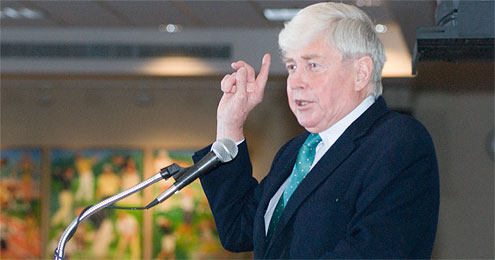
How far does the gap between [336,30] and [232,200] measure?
20.3 inches

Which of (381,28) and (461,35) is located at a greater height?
(381,28)

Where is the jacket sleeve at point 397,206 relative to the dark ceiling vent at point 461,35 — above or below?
below

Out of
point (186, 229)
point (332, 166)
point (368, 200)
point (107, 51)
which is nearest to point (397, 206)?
point (368, 200)

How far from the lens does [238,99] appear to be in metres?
1.81

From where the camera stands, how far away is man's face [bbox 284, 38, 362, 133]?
5.35 feet

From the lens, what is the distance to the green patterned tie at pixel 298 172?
5.41 ft

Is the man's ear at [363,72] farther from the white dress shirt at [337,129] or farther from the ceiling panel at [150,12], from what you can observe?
the ceiling panel at [150,12]

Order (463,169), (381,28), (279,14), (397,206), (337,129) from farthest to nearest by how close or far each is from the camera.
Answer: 1. (463,169)
2. (381,28)
3. (279,14)
4. (337,129)
5. (397,206)

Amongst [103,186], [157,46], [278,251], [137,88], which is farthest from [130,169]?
[278,251]

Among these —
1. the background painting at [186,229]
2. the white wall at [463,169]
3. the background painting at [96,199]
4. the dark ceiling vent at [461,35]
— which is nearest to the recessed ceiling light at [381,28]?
the white wall at [463,169]

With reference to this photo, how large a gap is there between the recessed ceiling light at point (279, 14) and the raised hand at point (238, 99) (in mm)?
4574

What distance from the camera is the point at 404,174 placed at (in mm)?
1461

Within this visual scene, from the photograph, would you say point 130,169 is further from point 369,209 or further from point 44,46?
point 369,209

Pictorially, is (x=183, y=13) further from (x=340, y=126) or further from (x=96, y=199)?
(x=340, y=126)
